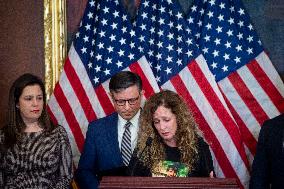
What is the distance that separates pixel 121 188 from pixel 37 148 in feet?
5.63

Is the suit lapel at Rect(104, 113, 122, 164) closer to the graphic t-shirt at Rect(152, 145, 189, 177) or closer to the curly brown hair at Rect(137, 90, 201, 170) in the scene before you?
the curly brown hair at Rect(137, 90, 201, 170)

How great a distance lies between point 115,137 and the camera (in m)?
2.87

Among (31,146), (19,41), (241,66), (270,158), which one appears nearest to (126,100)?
(31,146)

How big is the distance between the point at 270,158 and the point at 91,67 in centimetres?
188

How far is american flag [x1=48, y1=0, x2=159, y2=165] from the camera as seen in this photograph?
352 centimetres

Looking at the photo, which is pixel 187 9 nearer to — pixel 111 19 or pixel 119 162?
pixel 111 19

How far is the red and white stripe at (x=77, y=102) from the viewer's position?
3520 millimetres

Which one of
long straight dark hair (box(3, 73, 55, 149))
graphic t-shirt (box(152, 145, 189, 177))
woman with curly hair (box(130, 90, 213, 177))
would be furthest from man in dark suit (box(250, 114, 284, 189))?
long straight dark hair (box(3, 73, 55, 149))

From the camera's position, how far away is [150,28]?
3564 mm

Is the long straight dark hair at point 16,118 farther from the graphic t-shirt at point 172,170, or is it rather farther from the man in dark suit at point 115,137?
the graphic t-shirt at point 172,170

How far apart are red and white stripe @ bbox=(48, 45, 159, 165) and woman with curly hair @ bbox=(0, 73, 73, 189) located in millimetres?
722

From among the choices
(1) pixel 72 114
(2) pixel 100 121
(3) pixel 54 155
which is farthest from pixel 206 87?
(3) pixel 54 155

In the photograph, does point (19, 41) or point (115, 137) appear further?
point (19, 41)

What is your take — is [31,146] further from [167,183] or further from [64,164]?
[167,183]
